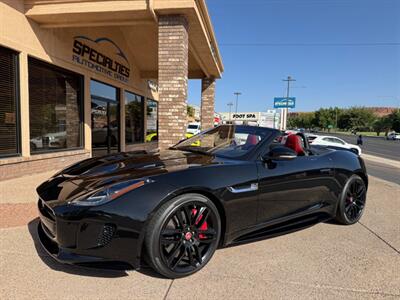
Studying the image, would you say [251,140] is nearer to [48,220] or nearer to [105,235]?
[105,235]

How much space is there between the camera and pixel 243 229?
2.93m

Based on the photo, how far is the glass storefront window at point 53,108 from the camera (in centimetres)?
707

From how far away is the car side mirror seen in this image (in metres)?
3.07

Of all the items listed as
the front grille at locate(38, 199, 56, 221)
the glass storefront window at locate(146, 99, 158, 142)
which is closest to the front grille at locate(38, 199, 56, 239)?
the front grille at locate(38, 199, 56, 221)

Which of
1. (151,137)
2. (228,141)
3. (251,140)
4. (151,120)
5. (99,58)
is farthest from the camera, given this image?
(151,120)

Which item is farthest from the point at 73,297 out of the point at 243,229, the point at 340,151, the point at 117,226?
the point at 340,151

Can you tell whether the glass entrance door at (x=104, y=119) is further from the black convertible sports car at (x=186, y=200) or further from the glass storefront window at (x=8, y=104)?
the black convertible sports car at (x=186, y=200)

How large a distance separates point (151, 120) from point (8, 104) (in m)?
9.24

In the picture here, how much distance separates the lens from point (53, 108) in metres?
7.81

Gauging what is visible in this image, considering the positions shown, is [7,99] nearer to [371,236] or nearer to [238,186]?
[238,186]

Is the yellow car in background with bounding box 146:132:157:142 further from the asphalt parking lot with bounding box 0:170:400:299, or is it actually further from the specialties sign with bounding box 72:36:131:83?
the asphalt parking lot with bounding box 0:170:400:299

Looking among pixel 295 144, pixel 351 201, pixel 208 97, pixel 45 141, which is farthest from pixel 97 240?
pixel 208 97

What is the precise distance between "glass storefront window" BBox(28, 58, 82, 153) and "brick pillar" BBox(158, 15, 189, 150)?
A: 3232 mm

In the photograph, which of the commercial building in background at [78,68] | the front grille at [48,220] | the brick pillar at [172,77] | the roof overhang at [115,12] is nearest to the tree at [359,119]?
the commercial building in background at [78,68]
